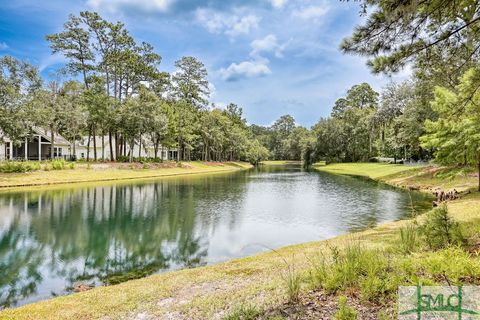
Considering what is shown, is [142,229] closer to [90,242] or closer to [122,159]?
[90,242]

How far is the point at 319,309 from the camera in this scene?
422cm

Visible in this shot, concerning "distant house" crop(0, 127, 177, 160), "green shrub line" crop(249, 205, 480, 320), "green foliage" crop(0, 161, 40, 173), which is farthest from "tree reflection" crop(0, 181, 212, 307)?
"distant house" crop(0, 127, 177, 160)

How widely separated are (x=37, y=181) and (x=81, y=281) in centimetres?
2551

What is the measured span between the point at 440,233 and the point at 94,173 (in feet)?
119

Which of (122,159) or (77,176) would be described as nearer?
(77,176)

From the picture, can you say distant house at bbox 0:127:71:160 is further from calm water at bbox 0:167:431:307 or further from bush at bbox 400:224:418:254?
bush at bbox 400:224:418:254

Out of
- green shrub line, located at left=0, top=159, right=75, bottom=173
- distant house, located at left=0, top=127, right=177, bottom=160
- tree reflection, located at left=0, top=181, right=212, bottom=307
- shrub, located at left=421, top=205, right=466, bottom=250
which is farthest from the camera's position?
distant house, located at left=0, top=127, right=177, bottom=160

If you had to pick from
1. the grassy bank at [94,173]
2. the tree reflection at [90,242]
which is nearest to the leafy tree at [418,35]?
the tree reflection at [90,242]

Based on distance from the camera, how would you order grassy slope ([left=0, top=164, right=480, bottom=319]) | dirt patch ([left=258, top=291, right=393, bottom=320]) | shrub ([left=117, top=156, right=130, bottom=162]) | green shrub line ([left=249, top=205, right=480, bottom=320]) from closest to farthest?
dirt patch ([left=258, top=291, right=393, bottom=320]) < green shrub line ([left=249, top=205, right=480, bottom=320]) < grassy slope ([left=0, top=164, right=480, bottom=319]) < shrub ([left=117, top=156, right=130, bottom=162])

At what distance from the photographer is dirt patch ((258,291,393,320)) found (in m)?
3.94

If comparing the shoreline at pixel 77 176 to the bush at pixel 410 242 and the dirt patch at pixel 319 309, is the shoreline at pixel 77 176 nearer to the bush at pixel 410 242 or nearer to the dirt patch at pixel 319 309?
the dirt patch at pixel 319 309

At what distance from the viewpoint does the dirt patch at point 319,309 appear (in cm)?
394

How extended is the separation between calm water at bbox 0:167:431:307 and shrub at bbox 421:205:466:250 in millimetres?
3721

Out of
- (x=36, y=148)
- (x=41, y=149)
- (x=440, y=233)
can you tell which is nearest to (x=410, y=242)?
(x=440, y=233)
